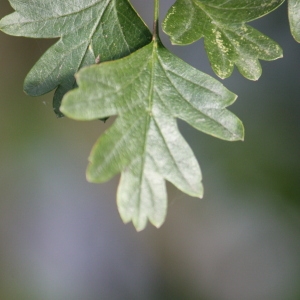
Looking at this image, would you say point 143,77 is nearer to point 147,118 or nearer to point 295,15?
point 147,118

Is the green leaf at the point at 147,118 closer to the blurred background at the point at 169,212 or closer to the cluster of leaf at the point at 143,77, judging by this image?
the cluster of leaf at the point at 143,77

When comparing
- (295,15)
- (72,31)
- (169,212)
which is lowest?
(169,212)

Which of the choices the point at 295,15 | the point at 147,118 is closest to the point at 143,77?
the point at 147,118

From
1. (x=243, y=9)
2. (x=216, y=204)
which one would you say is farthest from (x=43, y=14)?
(x=216, y=204)

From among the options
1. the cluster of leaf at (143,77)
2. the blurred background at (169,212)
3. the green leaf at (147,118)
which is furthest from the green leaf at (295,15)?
the blurred background at (169,212)

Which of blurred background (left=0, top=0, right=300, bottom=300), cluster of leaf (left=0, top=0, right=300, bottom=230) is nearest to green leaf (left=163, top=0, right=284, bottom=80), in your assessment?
cluster of leaf (left=0, top=0, right=300, bottom=230)

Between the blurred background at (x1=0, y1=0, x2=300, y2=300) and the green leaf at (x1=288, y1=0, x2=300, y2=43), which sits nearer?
the green leaf at (x1=288, y1=0, x2=300, y2=43)

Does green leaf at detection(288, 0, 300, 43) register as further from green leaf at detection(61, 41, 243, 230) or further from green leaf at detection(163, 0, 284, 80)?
green leaf at detection(61, 41, 243, 230)
